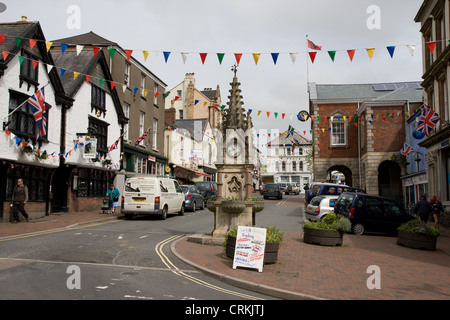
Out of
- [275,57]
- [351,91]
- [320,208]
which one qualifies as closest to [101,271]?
[275,57]

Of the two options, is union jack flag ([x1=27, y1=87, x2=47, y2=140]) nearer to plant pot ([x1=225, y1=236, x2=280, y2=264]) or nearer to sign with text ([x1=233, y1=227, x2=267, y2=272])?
plant pot ([x1=225, y1=236, x2=280, y2=264])

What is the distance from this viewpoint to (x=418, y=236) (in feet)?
38.5

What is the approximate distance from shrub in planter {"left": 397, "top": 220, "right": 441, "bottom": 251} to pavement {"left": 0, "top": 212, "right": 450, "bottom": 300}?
270 mm

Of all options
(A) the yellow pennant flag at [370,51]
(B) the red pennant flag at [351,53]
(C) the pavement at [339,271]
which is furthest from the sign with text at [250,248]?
(A) the yellow pennant flag at [370,51]

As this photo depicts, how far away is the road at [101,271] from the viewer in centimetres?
598

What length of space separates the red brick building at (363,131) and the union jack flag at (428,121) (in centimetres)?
1106

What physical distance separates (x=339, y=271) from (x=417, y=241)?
5.19m

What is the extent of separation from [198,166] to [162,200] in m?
31.6

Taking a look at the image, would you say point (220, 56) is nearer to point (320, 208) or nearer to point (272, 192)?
point (320, 208)

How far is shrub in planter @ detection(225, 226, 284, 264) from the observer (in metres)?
8.33

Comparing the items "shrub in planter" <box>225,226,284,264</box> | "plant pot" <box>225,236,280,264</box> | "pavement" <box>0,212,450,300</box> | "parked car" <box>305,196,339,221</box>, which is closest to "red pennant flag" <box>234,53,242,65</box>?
"pavement" <box>0,212,450,300</box>

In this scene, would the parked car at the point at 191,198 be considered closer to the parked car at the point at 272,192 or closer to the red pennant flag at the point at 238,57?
the red pennant flag at the point at 238,57
